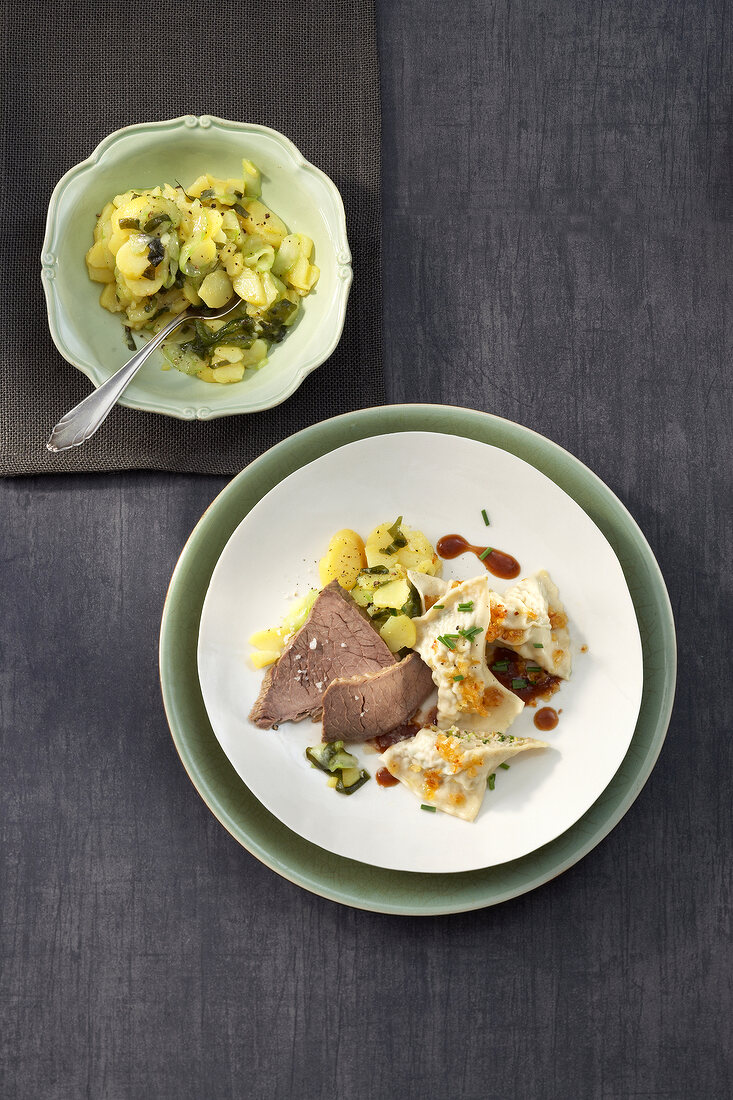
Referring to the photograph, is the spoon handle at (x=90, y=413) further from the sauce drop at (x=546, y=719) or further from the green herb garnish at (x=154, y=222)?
the sauce drop at (x=546, y=719)

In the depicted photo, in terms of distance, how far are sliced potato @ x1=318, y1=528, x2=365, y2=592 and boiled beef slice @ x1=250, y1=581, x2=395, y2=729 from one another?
0.17ft

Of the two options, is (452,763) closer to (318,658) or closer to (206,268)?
(318,658)

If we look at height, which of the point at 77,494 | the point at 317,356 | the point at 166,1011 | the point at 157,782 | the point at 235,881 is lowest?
the point at 166,1011

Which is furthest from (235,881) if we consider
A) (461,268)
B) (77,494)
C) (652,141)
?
(652,141)

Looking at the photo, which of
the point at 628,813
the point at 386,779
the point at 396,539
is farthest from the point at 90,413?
the point at 628,813

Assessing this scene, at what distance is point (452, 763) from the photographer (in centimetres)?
233

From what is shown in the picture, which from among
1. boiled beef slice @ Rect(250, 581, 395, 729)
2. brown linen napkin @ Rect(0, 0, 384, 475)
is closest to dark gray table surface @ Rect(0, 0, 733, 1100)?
brown linen napkin @ Rect(0, 0, 384, 475)

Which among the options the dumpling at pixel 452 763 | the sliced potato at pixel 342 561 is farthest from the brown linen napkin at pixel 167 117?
the dumpling at pixel 452 763

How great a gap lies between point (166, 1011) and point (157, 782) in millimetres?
656

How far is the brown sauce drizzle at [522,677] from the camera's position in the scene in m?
2.46

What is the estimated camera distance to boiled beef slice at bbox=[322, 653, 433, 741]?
2.39 metres

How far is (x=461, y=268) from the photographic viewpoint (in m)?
2.66

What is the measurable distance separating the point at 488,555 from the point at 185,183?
1.37 m

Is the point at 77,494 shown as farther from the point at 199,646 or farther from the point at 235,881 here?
the point at 235,881
